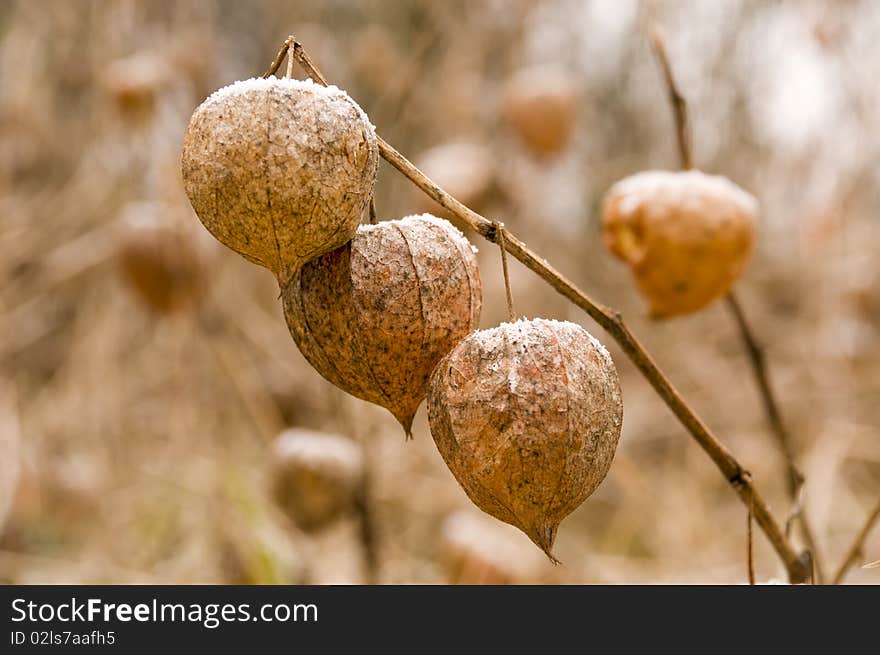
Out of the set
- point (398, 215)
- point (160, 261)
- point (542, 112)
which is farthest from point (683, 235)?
point (398, 215)

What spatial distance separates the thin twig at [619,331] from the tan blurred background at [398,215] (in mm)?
1068

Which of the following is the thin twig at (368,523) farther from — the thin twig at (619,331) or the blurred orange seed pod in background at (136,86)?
the blurred orange seed pod in background at (136,86)

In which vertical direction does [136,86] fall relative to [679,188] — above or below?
above

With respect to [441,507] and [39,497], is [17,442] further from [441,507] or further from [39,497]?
[441,507]

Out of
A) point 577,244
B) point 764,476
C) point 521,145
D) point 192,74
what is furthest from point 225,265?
point 764,476

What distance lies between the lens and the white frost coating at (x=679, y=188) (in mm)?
917

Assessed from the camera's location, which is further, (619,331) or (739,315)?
(739,315)

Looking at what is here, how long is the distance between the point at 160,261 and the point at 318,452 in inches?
24.2

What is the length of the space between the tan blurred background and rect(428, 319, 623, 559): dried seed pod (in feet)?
4.02

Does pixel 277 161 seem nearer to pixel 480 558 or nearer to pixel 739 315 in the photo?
pixel 739 315

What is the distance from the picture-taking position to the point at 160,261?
1749 mm

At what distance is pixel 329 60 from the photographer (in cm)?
298

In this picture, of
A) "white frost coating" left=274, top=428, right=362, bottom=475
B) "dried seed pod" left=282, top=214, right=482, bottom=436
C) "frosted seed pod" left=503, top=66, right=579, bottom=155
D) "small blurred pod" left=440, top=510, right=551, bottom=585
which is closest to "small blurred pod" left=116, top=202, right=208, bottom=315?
"white frost coating" left=274, top=428, right=362, bottom=475

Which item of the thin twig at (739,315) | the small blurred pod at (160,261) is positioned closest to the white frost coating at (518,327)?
the thin twig at (739,315)
